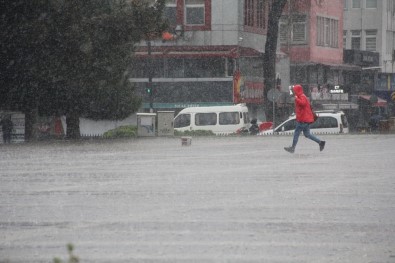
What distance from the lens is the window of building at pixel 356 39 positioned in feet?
396

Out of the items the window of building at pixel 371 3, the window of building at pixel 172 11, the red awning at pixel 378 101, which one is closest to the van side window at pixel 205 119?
the window of building at pixel 172 11

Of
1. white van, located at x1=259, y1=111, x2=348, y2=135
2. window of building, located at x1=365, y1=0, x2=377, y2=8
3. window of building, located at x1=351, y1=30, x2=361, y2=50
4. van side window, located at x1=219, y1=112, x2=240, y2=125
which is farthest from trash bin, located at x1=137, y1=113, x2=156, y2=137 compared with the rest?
window of building, located at x1=351, y1=30, x2=361, y2=50

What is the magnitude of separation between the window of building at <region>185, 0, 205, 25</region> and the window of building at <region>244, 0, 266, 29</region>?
112 inches

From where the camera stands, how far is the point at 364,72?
114 metres

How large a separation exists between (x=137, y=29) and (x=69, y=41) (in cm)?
267

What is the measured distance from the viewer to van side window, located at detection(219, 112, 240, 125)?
221 feet

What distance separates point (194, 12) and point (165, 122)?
29.3 meters

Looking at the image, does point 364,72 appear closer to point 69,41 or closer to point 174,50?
point 174,50

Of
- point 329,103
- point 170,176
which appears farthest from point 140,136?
point 329,103

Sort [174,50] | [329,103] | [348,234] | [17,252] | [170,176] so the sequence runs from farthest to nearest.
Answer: [329,103]
[174,50]
[170,176]
[348,234]
[17,252]

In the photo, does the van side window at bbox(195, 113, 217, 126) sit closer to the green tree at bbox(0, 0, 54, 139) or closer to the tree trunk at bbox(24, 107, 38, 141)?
the tree trunk at bbox(24, 107, 38, 141)

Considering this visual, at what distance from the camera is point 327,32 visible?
107188 mm

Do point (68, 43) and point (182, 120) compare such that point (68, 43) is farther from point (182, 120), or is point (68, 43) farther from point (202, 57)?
point (202, 57)

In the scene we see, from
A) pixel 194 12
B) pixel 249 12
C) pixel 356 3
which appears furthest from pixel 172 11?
pixel 356 3
